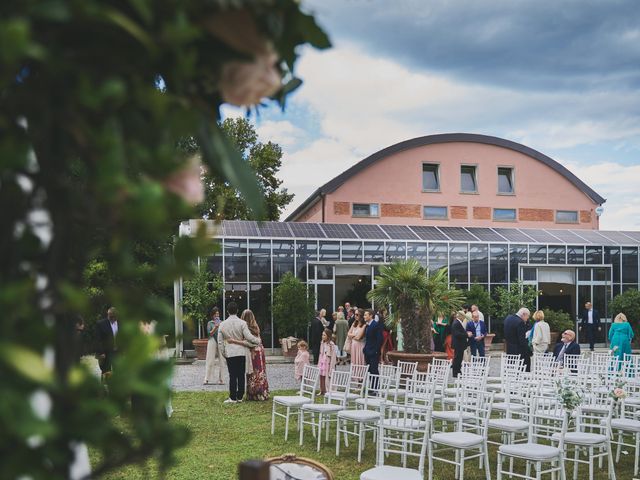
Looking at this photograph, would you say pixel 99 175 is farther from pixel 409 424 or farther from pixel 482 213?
pixel 482 213

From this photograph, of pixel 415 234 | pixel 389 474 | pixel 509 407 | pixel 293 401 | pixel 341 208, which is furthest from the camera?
pixel 341 208

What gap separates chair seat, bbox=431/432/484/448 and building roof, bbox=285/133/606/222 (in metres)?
22.3

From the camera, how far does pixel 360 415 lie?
7.61m

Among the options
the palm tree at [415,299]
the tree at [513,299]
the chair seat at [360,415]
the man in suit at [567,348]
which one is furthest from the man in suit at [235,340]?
the tree at [513,299]

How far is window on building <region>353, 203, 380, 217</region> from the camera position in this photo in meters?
29.2

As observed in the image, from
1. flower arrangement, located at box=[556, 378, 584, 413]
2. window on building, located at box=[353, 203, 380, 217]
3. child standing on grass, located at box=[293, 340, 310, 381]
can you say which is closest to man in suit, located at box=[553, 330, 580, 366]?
child standing on grass, located at box=[293, 340, 310, 381]

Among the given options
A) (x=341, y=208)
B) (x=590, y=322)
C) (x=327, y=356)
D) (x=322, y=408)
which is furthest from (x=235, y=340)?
(x=341, y=208)

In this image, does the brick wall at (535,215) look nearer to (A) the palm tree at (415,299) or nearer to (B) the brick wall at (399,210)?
(B) the brick wall at (399,210)

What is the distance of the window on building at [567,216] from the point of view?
31423 millimetres

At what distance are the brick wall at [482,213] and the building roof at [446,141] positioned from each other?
10.1 feet

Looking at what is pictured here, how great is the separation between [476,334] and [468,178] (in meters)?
16.8

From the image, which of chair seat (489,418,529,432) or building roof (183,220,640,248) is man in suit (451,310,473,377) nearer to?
chair seat (489,418,529,432)

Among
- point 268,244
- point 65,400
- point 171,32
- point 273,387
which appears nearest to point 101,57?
point 171,32

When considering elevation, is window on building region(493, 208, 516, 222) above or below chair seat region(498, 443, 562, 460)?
above
